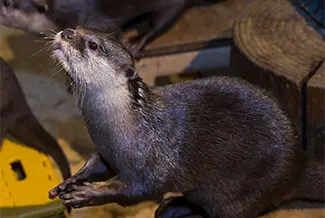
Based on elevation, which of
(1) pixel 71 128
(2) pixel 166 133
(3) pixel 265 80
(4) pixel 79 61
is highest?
(4) pixel 79 61

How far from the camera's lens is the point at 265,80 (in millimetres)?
2420

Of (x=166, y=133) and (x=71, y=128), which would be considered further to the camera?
(x=71, y=128)

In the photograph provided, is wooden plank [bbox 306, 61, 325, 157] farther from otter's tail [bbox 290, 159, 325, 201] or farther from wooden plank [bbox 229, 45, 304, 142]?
otter's tail [bbox 290, 159, 325, 201]

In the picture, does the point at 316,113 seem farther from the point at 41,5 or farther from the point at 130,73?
the point at 41,5

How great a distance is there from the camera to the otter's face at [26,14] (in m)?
2.70

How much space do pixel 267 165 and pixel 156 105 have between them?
39 cm

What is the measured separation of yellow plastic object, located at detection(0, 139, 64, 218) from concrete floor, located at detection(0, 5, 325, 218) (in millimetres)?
165

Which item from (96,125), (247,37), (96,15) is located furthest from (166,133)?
(96,15)

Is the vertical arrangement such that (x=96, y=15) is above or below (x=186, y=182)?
above

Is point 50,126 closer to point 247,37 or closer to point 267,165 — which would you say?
point 247,37

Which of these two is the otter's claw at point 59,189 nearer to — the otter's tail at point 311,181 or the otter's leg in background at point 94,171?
the otter's leg in background at point 94,171

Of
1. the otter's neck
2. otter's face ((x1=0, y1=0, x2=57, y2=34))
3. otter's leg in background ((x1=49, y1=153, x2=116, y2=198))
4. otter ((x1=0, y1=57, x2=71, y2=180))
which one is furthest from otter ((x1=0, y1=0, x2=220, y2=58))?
A: the otter's neck

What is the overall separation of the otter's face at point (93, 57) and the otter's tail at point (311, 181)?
718mm

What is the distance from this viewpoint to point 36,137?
2492mm
